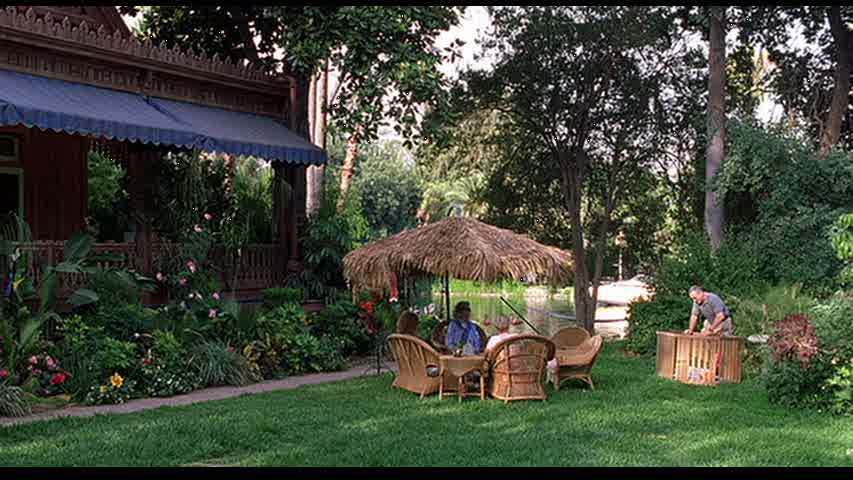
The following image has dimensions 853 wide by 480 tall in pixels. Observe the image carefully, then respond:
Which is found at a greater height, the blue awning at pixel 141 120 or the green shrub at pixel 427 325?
the blue awning at pixel 141 120

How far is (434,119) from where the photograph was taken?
1648cm

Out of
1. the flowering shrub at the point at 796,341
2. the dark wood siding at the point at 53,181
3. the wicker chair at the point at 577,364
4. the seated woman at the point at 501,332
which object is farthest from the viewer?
the dark wood siding at the point at 53,181

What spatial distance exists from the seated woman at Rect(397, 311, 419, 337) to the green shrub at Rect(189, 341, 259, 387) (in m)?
2.28

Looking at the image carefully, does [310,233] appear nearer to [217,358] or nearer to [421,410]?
[217,358]

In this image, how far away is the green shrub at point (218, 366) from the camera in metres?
12.0

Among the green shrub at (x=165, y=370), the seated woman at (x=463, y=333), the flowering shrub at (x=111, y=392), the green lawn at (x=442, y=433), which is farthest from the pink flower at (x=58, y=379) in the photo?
the seated woman at (x=463, y=333)

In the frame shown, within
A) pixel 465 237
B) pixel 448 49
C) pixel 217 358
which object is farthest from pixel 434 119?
pixel 217 358

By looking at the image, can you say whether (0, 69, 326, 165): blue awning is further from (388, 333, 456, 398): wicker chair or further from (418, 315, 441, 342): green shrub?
(388, 333, 456, 398): wicker chair

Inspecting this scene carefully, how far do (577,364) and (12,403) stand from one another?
695 centimetres

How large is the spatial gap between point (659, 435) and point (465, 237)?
385cm

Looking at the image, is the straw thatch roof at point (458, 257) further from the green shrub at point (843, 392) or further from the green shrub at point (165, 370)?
the green shrub at point (843, 392)

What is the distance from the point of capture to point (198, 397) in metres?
11.2

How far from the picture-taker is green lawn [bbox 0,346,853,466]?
7.96 meters

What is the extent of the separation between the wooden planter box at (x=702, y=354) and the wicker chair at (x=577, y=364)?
66.6 inches
